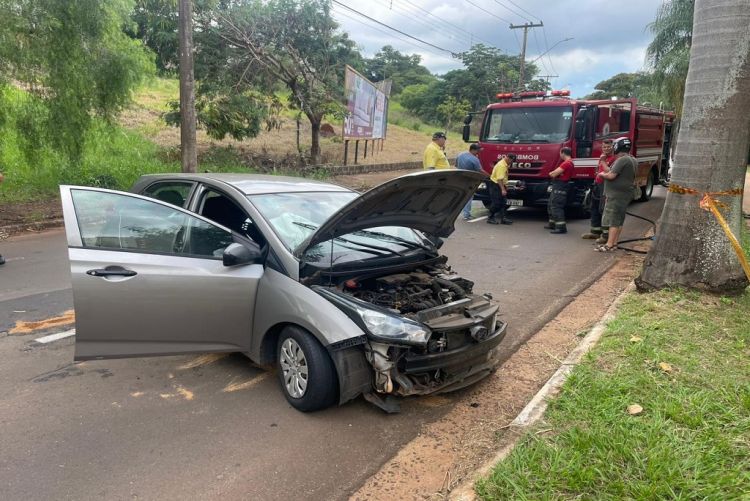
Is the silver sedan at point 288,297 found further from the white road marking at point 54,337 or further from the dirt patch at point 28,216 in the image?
the dirt patch at point 28,216

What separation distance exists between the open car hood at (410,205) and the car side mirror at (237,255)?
0.32 m

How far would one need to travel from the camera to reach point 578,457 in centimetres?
272

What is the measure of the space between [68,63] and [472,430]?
10.5 meters

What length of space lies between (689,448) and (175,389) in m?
3.21

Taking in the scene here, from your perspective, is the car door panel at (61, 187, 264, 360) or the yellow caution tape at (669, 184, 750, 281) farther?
the yellow caution tape at (669, 184, 750, 281)

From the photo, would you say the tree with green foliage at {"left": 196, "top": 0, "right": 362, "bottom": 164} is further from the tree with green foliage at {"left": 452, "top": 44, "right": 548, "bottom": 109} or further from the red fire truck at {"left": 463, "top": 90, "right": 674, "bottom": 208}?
the tree with green foliage at {"left": 452, "top": 44, "right": 548, "bottom": 109}

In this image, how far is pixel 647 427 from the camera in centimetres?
296

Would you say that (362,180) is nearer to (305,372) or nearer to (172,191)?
Answer: (172,191)

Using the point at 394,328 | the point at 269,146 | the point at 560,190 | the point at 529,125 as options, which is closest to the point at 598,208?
the point at 560,190

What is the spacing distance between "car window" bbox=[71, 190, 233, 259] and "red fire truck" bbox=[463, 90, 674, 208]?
850cm

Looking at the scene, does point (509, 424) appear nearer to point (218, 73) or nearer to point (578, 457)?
point (578, 457)

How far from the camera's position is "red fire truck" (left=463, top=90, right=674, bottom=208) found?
1067 cm

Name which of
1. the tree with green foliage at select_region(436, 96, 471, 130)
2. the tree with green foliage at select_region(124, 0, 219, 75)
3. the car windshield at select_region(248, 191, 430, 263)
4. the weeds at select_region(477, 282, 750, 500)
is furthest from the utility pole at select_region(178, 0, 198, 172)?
the tree with green foliage at select_region(436, 96, 471, 130)

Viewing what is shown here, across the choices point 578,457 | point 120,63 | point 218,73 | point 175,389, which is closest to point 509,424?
point 578,457
